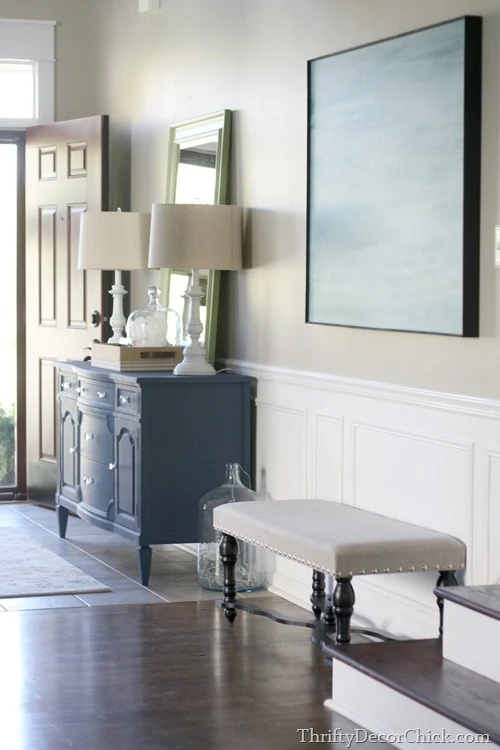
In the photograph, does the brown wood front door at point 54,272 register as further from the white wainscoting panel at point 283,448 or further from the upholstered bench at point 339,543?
the upholstered bench at point 339,543

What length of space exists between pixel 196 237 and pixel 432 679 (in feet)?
8.23

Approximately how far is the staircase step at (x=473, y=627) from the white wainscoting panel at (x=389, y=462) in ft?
0.99

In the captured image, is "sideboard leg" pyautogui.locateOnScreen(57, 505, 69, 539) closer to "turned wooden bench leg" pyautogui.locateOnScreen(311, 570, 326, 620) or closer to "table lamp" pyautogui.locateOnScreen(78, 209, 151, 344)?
"table lamp" pyautogui.locateOnScreen(78, 209, 151, 344)

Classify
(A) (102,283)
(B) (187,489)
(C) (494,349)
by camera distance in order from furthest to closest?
1. (A) (102,283)
2. (B) (187,489)
3. (C) (494,349)

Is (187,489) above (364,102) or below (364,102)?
below

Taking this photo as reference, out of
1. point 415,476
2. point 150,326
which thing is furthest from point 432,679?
point 150,326

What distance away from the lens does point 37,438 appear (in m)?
7.33

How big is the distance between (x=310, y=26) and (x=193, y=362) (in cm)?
153

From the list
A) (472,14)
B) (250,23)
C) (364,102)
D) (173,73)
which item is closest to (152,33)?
(173,73)

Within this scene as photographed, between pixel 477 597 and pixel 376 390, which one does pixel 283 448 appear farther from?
pixel 477 597

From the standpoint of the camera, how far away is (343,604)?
3.86 m

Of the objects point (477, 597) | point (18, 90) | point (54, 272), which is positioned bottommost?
point (477, 597)

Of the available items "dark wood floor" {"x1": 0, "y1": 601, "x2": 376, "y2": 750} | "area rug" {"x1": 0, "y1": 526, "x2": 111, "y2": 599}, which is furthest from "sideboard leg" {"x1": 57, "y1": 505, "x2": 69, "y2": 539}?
"dark wood floor" {"x1": 0, "y1": 601, "x2": 376, "y2": 750}

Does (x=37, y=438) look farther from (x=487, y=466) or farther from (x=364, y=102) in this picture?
(x=487, y=466)
